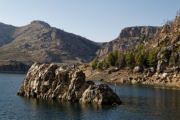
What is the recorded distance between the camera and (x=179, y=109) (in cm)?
8738

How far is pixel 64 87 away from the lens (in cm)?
10462

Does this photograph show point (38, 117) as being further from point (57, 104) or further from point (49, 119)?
point (57, 104)

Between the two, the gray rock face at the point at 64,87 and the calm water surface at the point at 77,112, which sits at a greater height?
the gray rock face at the point at 64,87

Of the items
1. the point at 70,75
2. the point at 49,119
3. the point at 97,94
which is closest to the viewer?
the point at 49,119

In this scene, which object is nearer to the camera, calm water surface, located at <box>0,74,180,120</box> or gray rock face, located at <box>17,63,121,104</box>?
calm water surface, located at <box>0,74,180,120</box>

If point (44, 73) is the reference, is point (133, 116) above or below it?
below

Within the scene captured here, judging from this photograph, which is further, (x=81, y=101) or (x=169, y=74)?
(x=169, y=74)

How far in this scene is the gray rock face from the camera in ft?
310

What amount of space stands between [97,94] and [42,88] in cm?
2949

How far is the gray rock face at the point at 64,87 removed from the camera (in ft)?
310

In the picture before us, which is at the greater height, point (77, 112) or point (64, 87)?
point (64, 87)

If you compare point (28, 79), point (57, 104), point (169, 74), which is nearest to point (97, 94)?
point (57, 104)

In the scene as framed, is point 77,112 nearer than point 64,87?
Yes

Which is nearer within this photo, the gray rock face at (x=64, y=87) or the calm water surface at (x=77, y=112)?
the calm water surface at (x=77, y=112)
